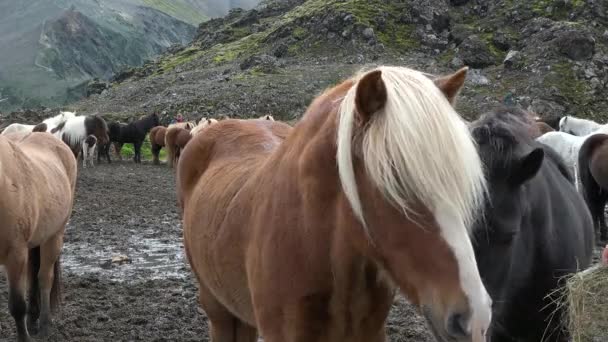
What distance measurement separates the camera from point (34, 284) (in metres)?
5.90

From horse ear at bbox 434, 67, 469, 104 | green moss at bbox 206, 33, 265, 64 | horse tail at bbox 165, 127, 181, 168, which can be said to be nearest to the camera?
horse ear at bbox 434, 67, 469, 104

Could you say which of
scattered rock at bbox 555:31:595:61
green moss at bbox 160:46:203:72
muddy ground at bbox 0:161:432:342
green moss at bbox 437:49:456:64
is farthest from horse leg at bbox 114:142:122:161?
green moss at bbox 160:46:203:72

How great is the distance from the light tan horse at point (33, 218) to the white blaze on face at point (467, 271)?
13.0 feet

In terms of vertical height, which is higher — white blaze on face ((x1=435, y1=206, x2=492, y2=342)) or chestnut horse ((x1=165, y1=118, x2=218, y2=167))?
white blaze on face ((x1=435, y1=206, x2=492, y2=342))

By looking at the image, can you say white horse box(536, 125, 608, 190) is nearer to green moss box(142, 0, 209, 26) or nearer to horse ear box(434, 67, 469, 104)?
horse ear box(434, 67, 469, 104)

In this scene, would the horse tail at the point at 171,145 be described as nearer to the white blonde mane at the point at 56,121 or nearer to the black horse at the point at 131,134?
the white blonde mane at the point at 56,121

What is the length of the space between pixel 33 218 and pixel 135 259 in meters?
3.28

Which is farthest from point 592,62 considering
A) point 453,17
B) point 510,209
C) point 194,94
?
point 510,209

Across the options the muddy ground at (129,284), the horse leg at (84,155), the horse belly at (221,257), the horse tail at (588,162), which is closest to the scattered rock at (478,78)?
the horse leg at (84,155)

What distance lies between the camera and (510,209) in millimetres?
2707

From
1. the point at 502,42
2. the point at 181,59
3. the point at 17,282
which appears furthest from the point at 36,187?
the point at 181,59

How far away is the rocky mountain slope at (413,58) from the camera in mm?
29938

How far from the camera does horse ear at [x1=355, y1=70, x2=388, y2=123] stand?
1.99 meters

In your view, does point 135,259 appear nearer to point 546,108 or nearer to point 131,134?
point 131,134
